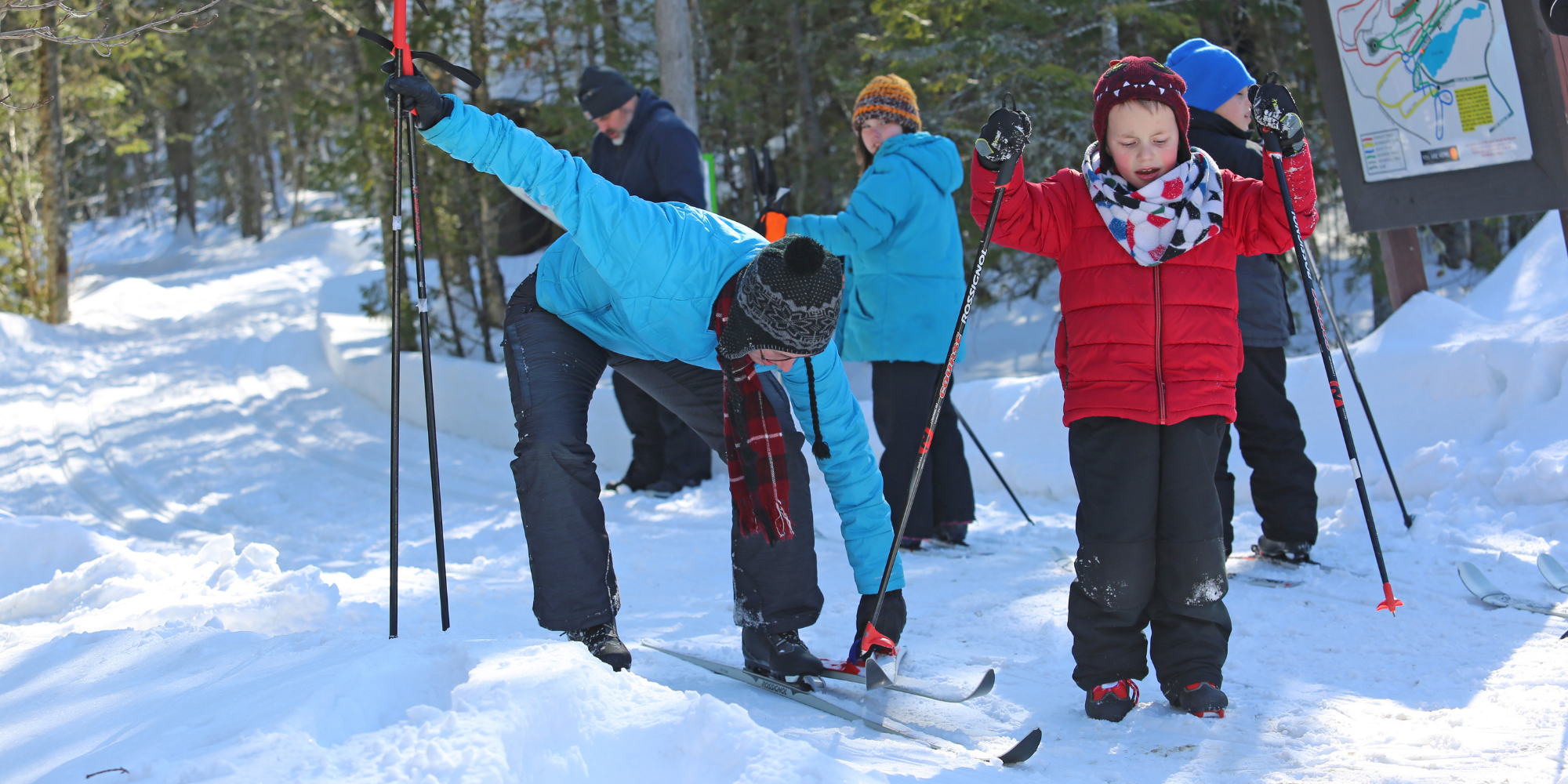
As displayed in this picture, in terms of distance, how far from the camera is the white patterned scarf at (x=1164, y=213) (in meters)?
2.79

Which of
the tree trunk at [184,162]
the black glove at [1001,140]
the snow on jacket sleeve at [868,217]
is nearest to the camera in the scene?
the black glove at [1001,140]

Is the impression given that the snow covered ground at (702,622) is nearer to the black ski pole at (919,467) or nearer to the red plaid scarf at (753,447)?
the black ski pole at (919,467)

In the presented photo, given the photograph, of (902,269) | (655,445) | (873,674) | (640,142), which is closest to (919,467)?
(873,674)

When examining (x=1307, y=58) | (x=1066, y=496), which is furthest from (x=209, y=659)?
(x=1307, y=58)

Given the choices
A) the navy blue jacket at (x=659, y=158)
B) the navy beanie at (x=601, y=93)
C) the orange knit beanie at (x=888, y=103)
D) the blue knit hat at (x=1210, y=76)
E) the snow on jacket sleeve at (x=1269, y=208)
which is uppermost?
the navy beanie at (x=601, y=93)

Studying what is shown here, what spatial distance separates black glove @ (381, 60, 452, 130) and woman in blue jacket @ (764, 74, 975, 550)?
6.88 ft

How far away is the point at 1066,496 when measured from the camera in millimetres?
5938

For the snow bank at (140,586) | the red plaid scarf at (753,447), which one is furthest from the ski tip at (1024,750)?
the snow bank at (140,586)

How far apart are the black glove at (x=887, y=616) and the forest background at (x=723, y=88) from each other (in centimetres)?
286

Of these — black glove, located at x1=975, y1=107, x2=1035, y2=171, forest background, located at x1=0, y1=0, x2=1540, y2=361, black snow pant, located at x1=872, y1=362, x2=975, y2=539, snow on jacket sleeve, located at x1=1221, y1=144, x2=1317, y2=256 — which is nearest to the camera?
black glove, located at x1=975, y1=107, x2=1035, y2=171

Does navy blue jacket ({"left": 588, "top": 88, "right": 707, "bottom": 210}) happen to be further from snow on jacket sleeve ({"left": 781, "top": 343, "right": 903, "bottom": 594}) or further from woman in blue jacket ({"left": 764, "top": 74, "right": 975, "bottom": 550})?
snow on jacket sleeve ({"left": 781, "top": 343, "right": 903, "bottom": 594})

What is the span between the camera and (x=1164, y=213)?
279 cm

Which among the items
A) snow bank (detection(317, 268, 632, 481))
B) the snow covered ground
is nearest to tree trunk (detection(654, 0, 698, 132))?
snow bank (detection(317, 268, 632, 481))

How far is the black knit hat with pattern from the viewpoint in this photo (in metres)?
2.70
